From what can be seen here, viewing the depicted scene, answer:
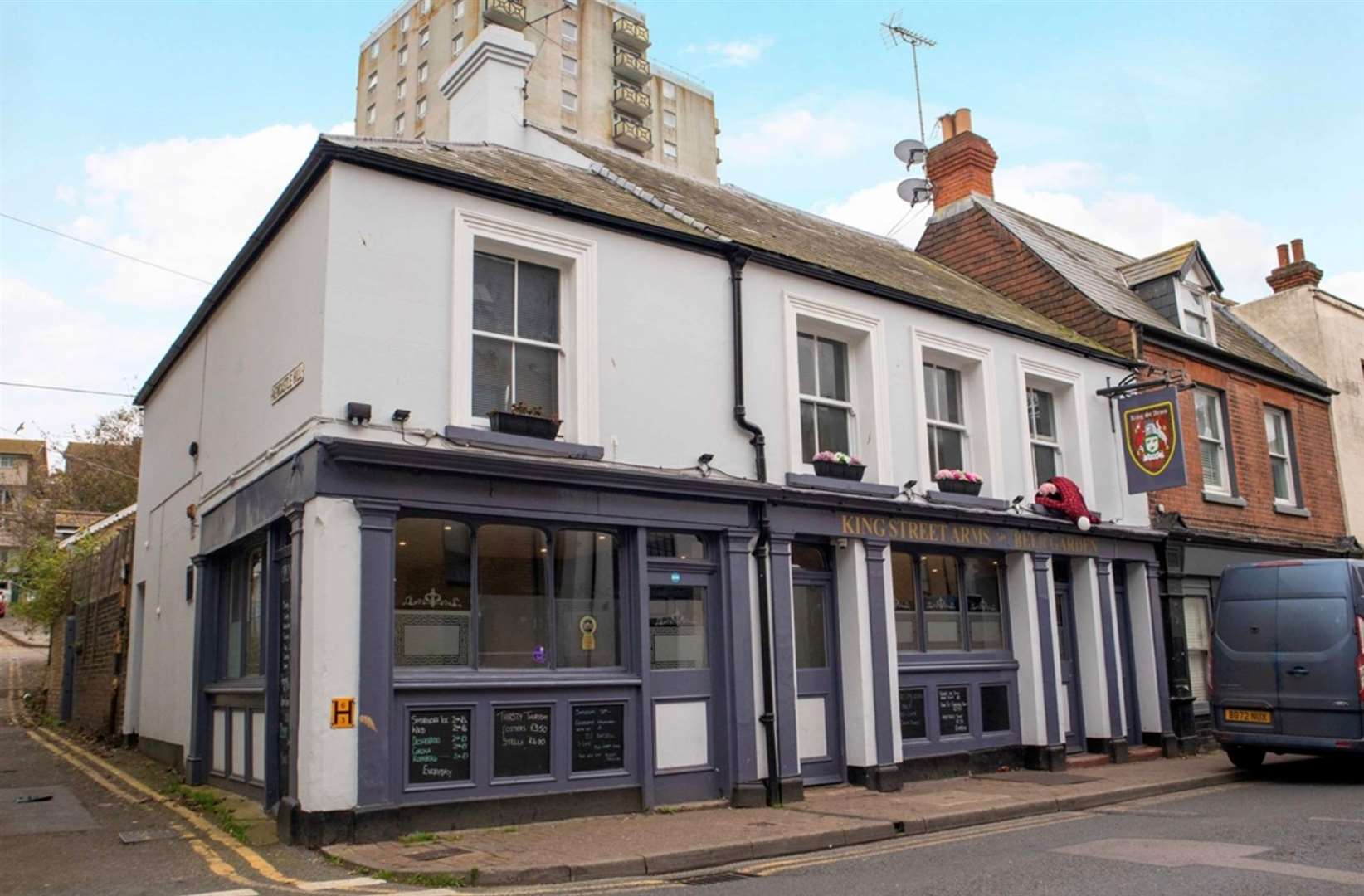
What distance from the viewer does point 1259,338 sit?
22500 mm

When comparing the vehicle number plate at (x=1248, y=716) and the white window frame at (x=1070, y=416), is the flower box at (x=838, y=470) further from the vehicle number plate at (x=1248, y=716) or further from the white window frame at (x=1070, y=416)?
the vehicle number plate at (x=1248, y=716)

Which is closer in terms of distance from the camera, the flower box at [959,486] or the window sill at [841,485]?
the window sill at [841,485]

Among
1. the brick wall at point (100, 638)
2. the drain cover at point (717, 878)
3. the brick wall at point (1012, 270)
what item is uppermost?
the brick wall at point (1012, 270)

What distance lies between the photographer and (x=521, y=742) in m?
9.29

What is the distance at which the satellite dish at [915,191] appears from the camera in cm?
2097

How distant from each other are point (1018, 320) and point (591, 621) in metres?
8.72

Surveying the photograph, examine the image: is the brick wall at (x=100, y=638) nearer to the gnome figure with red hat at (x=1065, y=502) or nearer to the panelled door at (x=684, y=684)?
the panelled door at (x=684, y=684)

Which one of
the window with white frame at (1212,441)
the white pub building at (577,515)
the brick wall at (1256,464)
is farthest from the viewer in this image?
the window with white frame at (1212,441)

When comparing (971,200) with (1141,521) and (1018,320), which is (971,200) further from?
(1141,521)

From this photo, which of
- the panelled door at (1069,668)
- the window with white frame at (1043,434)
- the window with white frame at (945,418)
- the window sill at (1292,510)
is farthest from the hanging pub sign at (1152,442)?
the window sill at (1292,510)

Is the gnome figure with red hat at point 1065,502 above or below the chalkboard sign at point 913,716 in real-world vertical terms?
above

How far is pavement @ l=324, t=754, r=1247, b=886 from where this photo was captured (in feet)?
24.4

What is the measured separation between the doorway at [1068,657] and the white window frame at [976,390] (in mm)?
2138

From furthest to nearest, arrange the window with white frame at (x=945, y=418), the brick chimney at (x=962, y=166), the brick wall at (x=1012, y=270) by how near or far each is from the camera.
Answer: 1. the brick chimney at (x=962, y=166)
2. the brick wall at (x=1012, y=270)
3. the window with white frame at (x=945, y=418)
